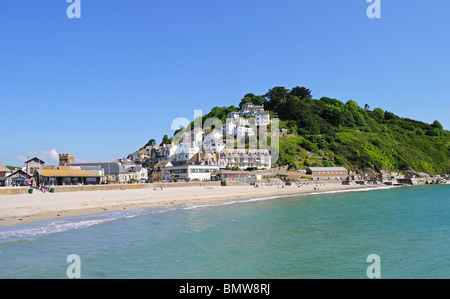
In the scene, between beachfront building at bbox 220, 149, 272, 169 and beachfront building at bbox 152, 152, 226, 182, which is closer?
beachfront building at bbox 152, 152, 226, 182

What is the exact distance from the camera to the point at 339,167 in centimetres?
→ 8475

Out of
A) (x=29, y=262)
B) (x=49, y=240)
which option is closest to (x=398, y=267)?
(x=29, y=262)

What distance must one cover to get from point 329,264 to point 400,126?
521 feet

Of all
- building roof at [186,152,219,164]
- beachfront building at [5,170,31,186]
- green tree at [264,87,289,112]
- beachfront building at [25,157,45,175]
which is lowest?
beachfront building at [5,170,31,186]

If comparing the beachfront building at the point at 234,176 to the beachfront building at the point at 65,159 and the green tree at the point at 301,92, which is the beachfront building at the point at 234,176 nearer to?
the beachfront building at the point at 65,159

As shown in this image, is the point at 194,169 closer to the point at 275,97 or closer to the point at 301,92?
the point at 275,97

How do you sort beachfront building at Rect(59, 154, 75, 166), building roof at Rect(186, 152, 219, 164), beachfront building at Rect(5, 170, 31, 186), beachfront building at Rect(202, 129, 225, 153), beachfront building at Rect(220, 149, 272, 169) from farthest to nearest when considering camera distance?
beachfront building at Rect(202, 129, 225, 153)
beachfront building at Rect(220, 149, 272, 169)
building roof at Rect(186, 152, 219, 164)
beachfront building at Rect(59, 154, 75, 166)
beachfront building at Rect(5, 170, 31, 186)

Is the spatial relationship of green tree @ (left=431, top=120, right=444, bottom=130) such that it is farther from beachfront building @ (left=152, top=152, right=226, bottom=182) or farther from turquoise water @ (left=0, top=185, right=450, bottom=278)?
turquoise water @ (left=0, top=185, right=450, bottom=278)

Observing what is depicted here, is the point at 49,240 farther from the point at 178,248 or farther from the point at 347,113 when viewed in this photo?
the point at 347,113

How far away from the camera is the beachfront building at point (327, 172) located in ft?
259

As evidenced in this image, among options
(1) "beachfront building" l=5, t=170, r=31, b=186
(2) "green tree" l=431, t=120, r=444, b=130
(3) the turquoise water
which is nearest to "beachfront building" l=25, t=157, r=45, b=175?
(1) "beachfront building" l=5, t=170, r=31, b=186

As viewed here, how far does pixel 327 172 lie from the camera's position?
8081 centimetres

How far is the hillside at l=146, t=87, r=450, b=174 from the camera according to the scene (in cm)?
9394

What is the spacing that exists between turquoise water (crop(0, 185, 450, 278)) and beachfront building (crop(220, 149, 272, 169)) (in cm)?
5311
